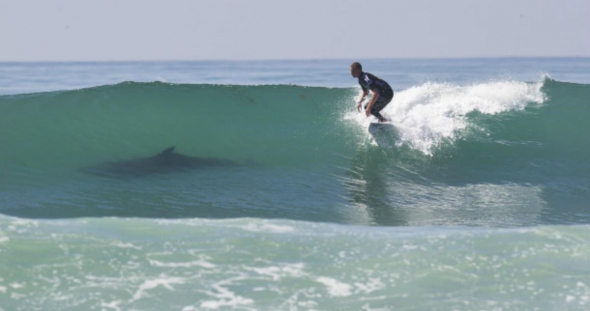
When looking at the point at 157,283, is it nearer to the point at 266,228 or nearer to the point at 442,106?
the point at 266,228

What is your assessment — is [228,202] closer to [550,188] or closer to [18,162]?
[18,162]

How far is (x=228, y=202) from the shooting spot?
10000 mm

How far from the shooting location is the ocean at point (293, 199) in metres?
6.25

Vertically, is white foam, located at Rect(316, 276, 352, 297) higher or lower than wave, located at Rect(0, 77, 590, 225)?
lower

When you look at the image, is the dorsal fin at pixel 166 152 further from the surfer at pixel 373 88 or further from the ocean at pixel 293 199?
the surfer at pixel 373 88

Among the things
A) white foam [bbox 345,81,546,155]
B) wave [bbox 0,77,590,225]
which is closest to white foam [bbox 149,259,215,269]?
wave [bbox 0,77,590,225]

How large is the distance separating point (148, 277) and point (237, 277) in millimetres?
820

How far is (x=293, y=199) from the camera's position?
34.1 feet

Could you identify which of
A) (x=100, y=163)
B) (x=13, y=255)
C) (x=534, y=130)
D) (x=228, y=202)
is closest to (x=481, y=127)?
(x=534, y=130)

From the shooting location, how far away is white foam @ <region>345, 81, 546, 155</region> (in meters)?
13.0

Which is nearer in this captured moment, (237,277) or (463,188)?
(237,277)

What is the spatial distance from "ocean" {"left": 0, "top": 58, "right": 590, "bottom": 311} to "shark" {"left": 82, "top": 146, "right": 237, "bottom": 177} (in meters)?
0.06

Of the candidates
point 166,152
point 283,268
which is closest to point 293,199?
point 166,152

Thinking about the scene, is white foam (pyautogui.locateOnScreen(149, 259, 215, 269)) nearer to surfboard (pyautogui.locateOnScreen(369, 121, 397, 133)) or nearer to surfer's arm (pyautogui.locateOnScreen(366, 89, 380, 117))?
surfer's arm (pyautogui.locateOnScreen(366, 89, 380, 117))
